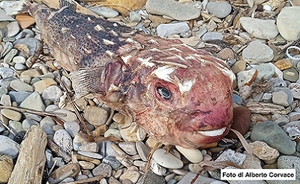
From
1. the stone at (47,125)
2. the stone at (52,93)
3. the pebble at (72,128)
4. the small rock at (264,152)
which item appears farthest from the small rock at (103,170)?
the small rock at (264,152)

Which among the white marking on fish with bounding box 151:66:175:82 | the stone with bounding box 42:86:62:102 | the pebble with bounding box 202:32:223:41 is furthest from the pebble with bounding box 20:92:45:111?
the pebble with bounding box 202:32:223:41

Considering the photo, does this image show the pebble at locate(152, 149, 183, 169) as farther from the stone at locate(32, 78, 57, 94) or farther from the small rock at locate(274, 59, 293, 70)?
the small rock at locate(274, 59, 293, 70)

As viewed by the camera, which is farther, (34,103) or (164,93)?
(34,103)

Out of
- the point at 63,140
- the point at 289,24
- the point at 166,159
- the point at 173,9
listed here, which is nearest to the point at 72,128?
the point at 63,140

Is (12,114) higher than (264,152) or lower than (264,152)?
lower

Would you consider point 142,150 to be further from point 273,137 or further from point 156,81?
point 273,137

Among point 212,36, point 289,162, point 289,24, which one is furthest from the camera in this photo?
point 212,36

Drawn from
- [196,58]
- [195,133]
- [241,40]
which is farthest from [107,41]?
[241,40]
